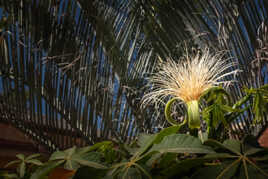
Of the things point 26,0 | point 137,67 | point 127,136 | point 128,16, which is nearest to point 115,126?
point 127,136

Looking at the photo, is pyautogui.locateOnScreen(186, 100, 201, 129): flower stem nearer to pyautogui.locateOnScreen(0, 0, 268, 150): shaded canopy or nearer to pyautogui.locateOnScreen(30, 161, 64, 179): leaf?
pyautogui.locateOnScreen(30, 161, 64, 179): leaf

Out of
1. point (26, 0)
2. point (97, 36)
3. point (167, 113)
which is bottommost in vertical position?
point (167, 113)

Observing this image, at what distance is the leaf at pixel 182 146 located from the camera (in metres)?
0.23

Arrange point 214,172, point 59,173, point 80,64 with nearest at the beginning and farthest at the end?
point 214,172
point 59,173
point 80,64

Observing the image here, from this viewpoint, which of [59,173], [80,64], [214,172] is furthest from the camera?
[80,64]

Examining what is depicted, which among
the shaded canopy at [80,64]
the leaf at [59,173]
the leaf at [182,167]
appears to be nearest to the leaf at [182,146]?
the leaf at [182,167]

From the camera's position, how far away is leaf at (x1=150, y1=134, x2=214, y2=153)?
23 centimetres

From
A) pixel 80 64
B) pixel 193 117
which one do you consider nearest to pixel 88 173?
pixel 193 117

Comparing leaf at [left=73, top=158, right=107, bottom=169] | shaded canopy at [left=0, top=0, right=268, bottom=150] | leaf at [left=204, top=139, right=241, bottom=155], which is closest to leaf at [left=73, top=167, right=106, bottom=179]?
leaf at [left=73, top=158, right=107, bottom=169]

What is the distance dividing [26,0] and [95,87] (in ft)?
1.17

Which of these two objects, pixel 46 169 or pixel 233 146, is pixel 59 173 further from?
pixel 233 146

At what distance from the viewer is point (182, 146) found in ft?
0.77

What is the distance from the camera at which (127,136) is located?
0.91m

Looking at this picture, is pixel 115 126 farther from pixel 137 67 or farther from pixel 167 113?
pixel 167 113
